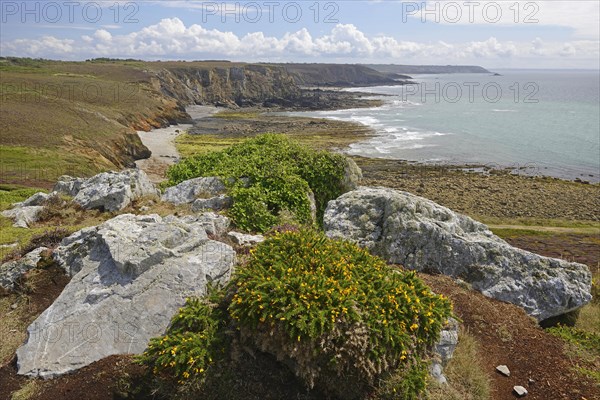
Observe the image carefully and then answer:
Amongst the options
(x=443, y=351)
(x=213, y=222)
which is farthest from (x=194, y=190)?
(x=443, y=351)

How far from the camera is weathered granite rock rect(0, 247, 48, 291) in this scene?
378 inches

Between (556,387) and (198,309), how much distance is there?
661 centimetres

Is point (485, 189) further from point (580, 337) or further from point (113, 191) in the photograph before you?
point (113, 191)

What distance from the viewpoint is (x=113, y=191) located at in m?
15.5

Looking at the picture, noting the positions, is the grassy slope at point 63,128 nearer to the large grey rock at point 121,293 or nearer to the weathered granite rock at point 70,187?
the weathered granite rock at point 70,187

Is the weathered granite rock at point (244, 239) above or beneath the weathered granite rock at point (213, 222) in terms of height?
beneath

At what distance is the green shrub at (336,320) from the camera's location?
6.17 metres

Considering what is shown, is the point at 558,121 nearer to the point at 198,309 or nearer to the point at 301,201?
the point at 301,201

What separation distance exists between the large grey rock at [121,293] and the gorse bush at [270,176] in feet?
12.4

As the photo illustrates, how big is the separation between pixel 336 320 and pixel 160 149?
58169 mm

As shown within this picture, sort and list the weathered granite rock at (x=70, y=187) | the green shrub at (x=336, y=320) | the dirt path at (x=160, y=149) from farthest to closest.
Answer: the dirt path at (x=160, y=149), the weathered granite rock at (x=70, y=187), the green shrub at (x=336, y=320)

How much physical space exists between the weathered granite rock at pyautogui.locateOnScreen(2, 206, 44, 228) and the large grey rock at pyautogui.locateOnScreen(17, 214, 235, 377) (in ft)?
21.6

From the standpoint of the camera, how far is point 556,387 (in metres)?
7.78

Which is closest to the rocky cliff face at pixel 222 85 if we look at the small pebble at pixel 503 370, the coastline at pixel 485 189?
the coastline at pixel 485 189
